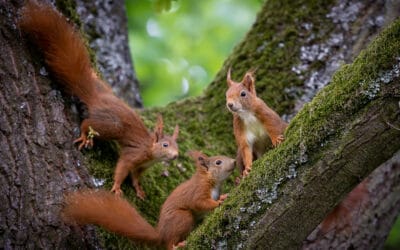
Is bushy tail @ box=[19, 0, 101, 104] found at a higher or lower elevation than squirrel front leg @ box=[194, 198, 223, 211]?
higher

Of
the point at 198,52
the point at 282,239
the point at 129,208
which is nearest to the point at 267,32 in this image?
the point at 129,208

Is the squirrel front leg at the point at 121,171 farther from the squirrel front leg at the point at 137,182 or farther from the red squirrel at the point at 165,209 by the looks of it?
the red squirrel at the point at 165,209

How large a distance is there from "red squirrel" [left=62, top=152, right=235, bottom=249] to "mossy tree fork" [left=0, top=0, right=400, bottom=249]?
0.41ft

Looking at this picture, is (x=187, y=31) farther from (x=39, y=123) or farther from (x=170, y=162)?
(x=39, y=123)

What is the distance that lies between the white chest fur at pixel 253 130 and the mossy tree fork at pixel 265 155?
652 mm

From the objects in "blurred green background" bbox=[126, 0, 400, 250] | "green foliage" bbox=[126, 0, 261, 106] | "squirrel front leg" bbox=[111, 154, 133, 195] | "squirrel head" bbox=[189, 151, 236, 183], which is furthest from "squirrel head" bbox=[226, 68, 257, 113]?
"green foliage" bbox=[126, 0, 261, 106]

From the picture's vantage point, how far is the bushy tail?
3361 millimetres

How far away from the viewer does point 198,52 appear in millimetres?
7961

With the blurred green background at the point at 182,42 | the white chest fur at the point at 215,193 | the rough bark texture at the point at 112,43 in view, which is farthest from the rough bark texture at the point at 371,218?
the blurred green background at the point at 182,42

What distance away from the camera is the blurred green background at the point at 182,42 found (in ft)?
23.7

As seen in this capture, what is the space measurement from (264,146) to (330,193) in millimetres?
1044

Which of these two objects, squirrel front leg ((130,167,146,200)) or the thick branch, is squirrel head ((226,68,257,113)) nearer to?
squirrel front leg ((130,167,146,200))

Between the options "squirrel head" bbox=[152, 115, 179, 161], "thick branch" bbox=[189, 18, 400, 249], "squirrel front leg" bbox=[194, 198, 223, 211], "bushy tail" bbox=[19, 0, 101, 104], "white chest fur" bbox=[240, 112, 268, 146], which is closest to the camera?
"thick branch" bbox=[189, 18, 400, 249]

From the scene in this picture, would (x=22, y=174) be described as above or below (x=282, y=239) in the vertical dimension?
above
